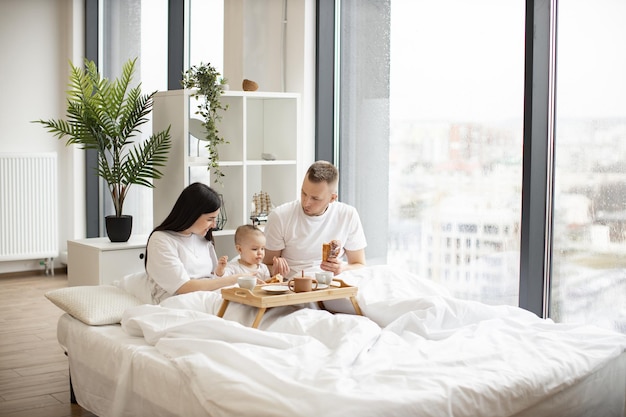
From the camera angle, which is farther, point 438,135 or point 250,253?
point 438,135

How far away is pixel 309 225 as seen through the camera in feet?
12.5

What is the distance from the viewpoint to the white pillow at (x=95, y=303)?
3180 millimetres

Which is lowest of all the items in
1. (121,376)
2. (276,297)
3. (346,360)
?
(121,376)

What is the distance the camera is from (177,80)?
5668 mm

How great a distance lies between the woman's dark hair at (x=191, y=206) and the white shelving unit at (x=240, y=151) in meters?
0.91

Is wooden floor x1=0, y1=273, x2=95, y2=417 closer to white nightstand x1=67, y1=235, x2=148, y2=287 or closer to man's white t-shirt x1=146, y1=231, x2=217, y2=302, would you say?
white nightstand x1=67, y1=235, x2=148, y2=287

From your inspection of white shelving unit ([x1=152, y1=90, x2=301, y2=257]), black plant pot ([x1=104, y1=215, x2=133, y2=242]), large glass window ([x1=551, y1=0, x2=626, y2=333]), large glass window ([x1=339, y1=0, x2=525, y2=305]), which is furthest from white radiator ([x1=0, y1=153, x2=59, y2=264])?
large glass window ([x1=551, y1=0, x2=626, y2=333])

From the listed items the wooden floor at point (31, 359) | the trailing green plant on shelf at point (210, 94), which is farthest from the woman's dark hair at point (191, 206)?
the trailing green plant on shelf at point (210, 94)

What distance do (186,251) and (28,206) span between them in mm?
3465

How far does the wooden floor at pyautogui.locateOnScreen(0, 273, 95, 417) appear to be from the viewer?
Result: 344cm

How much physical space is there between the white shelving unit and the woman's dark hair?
0.91m

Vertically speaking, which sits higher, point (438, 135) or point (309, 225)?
point (438, 135)

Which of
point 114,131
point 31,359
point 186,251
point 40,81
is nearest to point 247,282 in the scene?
point 186,251

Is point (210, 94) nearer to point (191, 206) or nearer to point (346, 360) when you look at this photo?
point (191, 206)
